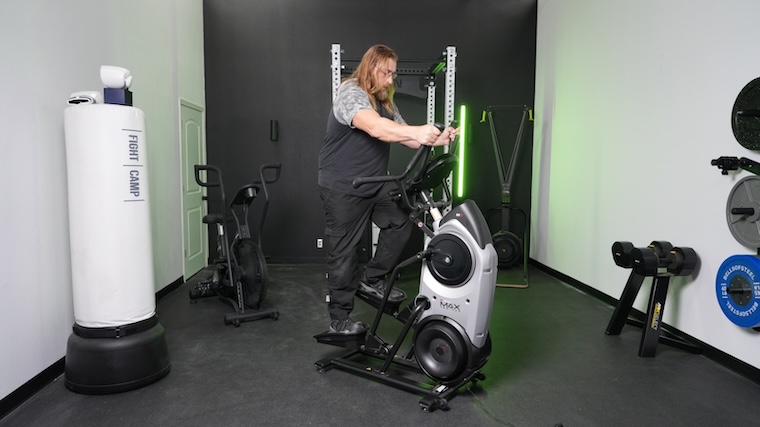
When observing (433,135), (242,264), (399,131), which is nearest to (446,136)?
(433,135)

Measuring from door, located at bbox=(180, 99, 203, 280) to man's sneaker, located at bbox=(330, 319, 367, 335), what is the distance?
2.72 metres

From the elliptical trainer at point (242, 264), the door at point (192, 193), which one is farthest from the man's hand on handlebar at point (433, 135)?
the door at point (192, 193)

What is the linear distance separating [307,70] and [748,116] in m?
4.36

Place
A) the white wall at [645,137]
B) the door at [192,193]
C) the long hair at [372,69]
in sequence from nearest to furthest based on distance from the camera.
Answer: the long hair at [372,69] → the white wall at [645,137] → the door at [192,193]

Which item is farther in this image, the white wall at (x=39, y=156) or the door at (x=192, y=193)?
the door at (x=192, y=193)

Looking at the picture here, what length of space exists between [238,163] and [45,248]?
330 centimetres

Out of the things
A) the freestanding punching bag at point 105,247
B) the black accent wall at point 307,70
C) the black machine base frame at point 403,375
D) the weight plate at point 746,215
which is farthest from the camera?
the black accent wall at point 307,70

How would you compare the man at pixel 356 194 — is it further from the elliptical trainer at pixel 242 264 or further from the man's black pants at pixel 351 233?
the elliptical trainer at pixel 242 264

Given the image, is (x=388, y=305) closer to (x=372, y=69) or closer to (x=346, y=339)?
(x=346, y=339)

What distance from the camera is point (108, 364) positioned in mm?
2449

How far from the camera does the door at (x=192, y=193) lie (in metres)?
5.00

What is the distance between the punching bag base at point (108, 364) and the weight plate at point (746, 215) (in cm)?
316

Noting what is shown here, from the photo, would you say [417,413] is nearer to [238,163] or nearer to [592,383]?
[592,383]

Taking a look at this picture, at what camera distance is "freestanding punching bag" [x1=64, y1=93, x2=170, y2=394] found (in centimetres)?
243
